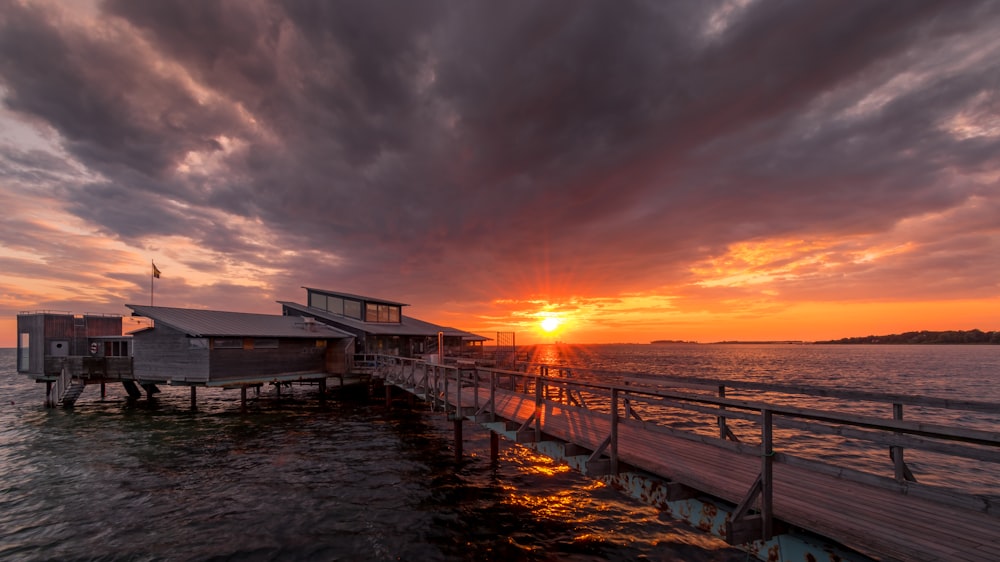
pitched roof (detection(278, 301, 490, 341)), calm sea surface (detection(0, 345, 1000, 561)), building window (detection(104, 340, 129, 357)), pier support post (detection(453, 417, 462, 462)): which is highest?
pitched roof (detection(278, 301, 490, 341))

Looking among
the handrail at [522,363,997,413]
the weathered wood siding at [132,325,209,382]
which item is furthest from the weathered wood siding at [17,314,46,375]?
the handrail at [522,363,997,413]

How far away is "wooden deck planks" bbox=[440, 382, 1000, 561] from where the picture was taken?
4543 mm

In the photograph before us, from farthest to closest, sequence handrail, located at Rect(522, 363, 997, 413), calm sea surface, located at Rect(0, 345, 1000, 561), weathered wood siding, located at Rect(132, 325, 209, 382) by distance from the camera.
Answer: weathered wood siding, located at Rect(132, 325, 209, 382)
calm sea surface, located at Rect(0, 345, 1000, 561)
handrail, located at Rect(522, 363, 997, 413)

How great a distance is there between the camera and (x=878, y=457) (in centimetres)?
1839

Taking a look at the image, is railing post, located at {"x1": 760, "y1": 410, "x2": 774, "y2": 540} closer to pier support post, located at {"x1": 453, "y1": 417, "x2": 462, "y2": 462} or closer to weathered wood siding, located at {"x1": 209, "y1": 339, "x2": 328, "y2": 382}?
pier support post, located at {"x1": 453, "y1": 417, "x2": 462, "y2": 462}

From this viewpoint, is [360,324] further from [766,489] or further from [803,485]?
[766,489]

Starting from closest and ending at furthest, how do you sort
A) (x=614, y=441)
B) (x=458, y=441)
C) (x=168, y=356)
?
1. (x=614, y=441)
2. (x=458, y=441)
3. (x=168, y=356)

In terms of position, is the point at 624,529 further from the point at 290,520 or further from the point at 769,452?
the point at 290,520

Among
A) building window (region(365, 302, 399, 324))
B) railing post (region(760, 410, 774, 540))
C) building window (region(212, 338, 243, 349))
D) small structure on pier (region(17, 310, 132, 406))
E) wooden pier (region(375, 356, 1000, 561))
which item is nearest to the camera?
wooden pier (region(375, 356, 1000, 561))

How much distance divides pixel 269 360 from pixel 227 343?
3.33 metres

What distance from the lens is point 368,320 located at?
4138 cm

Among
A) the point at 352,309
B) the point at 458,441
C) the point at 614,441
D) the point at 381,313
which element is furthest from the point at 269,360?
the point at 614,441

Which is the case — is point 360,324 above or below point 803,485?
above

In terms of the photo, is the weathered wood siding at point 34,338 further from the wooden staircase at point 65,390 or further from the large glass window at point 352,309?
the large glass window at point 352,309
